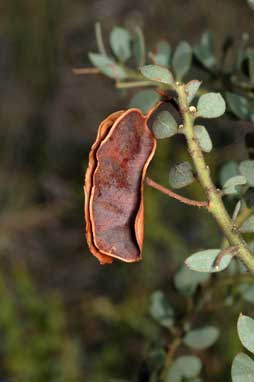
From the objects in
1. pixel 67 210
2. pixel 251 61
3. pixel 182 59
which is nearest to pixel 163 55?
pixel 182 59

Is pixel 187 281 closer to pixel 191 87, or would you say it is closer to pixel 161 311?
pixel 161 311

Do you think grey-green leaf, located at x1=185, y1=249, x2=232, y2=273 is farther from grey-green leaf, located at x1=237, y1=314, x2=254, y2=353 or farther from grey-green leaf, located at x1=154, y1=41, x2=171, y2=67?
grey-green leaf, located at x1=154, y1=41, x2=171, y2=67

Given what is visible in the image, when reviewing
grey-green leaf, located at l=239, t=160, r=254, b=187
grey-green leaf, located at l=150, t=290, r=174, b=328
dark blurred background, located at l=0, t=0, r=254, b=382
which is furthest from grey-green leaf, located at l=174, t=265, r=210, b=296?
dark blurred background, located at l=0, t=0, r=254, b=382

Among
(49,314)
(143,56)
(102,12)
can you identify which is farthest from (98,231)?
(102,12)

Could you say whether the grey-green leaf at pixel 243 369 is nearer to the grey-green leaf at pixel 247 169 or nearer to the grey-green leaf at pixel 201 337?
the grey-green leaf at pixel 247 169

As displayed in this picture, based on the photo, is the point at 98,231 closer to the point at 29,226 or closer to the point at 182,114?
the point at 182,114

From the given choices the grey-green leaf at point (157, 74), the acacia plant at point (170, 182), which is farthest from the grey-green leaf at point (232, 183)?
the grey-green leaf at point (157, 74)
